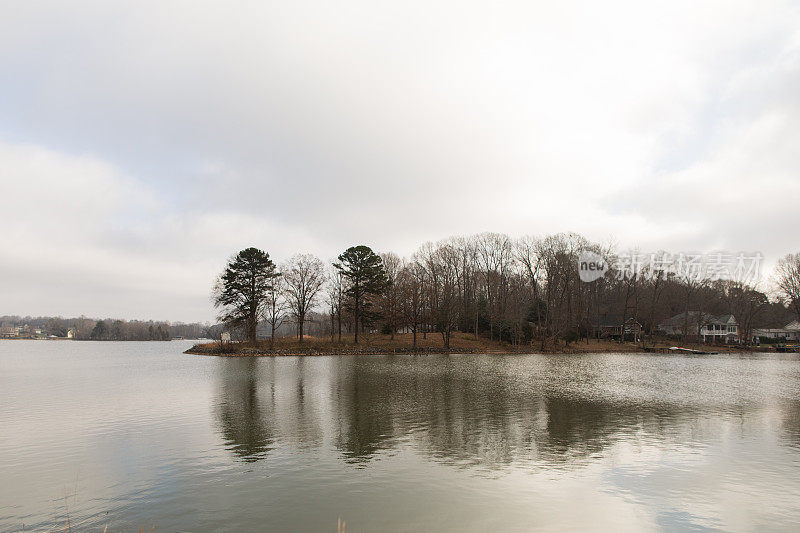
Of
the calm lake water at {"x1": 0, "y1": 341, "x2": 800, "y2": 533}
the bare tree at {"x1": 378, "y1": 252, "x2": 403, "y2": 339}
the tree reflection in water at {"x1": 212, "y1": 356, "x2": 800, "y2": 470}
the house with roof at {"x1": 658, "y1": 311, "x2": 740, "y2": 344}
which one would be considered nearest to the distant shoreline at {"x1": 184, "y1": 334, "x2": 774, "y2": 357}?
the bare tree at {"x1": 378, "y1": 252, "x2": 403, "y2": 339}

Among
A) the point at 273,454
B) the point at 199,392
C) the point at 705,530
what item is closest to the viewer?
the point at 705,530

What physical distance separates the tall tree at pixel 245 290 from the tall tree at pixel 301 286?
327 centimetres

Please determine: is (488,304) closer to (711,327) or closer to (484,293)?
(484,293)

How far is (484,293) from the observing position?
257ft

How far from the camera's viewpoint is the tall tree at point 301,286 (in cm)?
6600

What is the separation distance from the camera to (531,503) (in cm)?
903

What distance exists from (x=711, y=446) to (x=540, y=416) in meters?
5.87

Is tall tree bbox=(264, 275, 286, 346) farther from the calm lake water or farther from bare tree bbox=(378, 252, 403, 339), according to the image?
the calm lake water

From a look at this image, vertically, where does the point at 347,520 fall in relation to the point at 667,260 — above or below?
below

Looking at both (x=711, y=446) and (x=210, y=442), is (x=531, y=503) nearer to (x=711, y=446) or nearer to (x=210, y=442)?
(x=711, y=446)

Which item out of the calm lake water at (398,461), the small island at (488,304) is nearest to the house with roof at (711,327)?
the small island at (488,304)

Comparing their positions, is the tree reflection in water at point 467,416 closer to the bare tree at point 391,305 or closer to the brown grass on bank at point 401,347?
the brown grass on bank at point 401,347

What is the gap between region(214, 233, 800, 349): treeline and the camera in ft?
212

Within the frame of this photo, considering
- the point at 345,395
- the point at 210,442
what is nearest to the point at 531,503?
the point at 210,442
